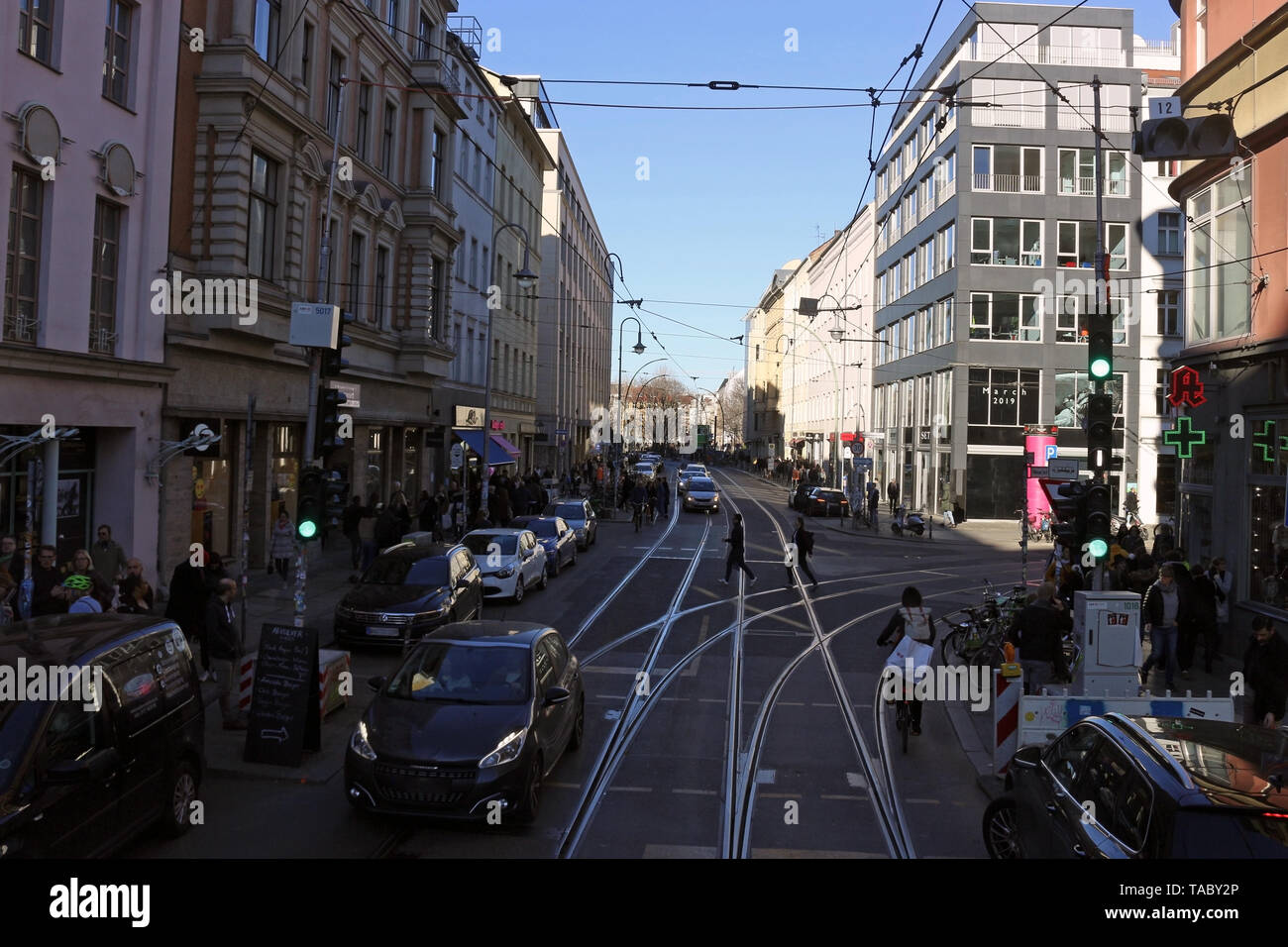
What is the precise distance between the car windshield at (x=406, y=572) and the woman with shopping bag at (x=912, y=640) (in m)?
7.86

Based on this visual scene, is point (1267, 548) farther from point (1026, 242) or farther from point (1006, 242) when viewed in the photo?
point (1026, 242)

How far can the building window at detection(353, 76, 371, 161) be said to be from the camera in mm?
26875

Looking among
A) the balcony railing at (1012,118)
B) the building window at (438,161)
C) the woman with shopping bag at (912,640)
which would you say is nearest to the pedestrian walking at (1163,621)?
the woman with shopping bag at (912,640)

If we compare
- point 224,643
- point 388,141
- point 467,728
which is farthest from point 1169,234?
point 467,728

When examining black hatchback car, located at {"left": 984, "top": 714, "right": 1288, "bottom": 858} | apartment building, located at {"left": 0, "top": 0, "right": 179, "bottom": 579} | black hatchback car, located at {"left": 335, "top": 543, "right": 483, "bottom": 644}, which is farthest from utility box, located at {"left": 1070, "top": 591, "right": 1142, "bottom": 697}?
apartment building, located at {"left": 0, "top": 0, "right": 179, "bottom": 579}

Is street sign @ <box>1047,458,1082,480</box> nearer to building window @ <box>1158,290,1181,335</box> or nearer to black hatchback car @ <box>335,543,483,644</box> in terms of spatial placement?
black hatchback car @ <box>335,543,483,644</box>

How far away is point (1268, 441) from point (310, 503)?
14.7 metres

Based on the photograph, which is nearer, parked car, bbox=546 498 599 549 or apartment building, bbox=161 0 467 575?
apartment building, bbox=161 0 467 575

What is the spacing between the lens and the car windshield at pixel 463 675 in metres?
9.21

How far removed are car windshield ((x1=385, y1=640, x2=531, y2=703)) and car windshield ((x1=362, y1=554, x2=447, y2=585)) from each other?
6650mm

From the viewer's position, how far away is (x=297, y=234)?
74.8 ft

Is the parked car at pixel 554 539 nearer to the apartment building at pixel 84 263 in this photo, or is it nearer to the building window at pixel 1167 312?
the apartment building at pixel 84 263
